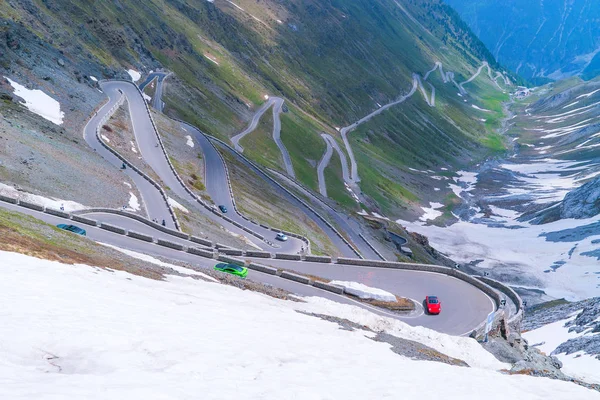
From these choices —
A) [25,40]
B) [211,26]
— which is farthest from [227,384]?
[211,26]

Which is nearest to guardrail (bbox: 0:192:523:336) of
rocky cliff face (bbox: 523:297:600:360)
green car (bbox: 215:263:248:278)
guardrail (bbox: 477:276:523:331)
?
guardrail (bbox: 477:276:523:331)

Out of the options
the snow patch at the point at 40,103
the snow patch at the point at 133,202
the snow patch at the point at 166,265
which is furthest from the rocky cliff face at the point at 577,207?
the snow patch at the point at 166,265

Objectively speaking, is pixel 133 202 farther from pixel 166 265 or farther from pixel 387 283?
pixel 387 283

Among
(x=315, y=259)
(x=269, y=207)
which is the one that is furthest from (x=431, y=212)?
(x=315, y=259)

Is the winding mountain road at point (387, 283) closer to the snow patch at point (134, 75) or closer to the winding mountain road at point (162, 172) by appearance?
the winding mountain road at point (162, 172)

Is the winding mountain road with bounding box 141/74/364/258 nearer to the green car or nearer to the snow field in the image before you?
the green car
